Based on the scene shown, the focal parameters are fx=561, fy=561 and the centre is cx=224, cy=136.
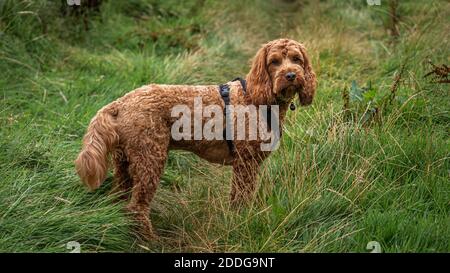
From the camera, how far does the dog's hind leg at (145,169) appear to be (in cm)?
423

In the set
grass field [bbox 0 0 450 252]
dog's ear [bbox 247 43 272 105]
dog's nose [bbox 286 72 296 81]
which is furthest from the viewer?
dog's ear [bbox 247 43 272 105]

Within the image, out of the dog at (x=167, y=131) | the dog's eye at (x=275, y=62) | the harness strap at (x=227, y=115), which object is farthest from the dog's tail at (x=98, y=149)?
the dog's eye at (x=275, y=62)

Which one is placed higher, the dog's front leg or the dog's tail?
the dog's tail

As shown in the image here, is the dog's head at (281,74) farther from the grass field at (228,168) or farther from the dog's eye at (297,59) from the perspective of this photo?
the grass field at (228,168)

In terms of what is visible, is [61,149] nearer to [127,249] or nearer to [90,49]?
[127,249]

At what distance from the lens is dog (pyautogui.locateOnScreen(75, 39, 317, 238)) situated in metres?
4.16

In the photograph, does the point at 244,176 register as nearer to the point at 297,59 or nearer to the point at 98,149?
the point at 297,59

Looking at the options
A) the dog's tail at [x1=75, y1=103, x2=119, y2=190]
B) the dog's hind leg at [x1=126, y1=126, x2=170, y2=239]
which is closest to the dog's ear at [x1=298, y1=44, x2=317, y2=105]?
the dog's hind leg at [x1=126, y1=126, x2=170, y2=239]

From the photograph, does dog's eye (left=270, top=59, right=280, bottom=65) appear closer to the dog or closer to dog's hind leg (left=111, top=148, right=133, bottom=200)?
the dog

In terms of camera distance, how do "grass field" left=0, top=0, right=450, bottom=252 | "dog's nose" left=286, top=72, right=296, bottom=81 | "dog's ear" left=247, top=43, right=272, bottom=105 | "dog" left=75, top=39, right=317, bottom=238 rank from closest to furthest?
1. "grass field" left=0, top=0, right=450, bottom=252
2. "dog" left=75, top=39, right=317, bottom=238
3. "dog's nose" left=286, top=72, right=296, bottom=81
4. "dog's ear" left=247, top=43, right=272, bottom=105

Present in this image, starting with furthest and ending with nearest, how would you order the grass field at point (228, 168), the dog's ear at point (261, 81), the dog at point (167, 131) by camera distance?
1. the dog's ear at point (261, 81)
2. the dog at point (167, 131)
3. the grass field at point (228, 168)

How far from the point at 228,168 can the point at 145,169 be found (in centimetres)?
142

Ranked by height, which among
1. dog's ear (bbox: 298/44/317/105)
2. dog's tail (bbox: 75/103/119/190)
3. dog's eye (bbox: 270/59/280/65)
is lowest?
dog's tail (bbox: 75/103/119/190)

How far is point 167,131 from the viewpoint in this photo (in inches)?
171
